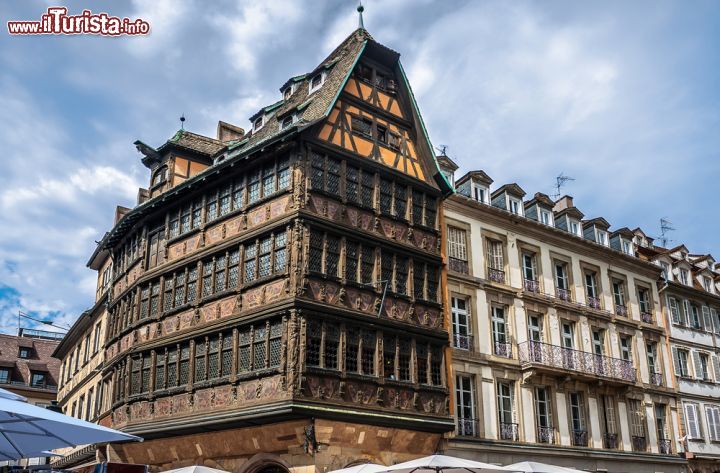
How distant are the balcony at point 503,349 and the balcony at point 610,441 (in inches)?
200

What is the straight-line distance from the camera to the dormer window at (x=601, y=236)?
29.8 metres

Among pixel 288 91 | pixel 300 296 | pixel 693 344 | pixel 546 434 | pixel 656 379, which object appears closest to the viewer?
pixel 300 296

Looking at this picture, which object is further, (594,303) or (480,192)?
(594,303)

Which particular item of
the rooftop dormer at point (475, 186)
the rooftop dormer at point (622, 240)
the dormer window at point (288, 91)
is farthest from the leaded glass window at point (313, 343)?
the rooftop dormer at point (622, 240)

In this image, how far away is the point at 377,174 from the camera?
69.1ft

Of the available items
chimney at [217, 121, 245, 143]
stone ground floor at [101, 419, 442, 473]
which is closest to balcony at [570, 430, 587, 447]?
stone ground floor at [101, 419, 442, 473]

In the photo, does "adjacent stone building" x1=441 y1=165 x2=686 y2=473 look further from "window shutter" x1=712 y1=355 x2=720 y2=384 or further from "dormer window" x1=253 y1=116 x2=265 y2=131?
"dormer window" x1=253 y1=116 x2=265 y2=131

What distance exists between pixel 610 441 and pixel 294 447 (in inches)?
522

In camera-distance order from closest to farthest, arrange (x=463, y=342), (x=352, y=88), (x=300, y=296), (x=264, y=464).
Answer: (x=300, y=296) < (x=264, y=464) < (x=352, y=88) < (x=463, y=342)

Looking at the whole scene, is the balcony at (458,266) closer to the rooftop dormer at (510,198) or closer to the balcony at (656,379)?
the rooftop dormer at (510,198)

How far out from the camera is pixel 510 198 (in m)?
26.6

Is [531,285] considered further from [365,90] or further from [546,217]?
[365,90]

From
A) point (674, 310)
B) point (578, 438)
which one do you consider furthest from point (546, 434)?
point (674, 310)

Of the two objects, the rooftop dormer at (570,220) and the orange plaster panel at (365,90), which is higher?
the orange plaster panel at (365,90)
